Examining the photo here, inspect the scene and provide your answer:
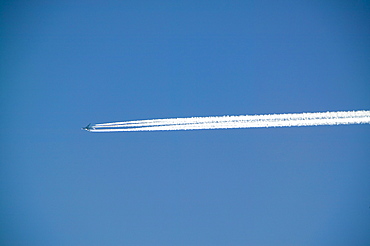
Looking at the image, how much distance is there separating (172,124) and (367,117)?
10.1m

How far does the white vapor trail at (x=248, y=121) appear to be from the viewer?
10.5m

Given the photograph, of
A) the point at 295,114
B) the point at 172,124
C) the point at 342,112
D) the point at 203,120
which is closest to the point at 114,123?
the point at 172,124

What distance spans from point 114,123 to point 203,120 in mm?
5552

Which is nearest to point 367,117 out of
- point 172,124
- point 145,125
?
point 172,124

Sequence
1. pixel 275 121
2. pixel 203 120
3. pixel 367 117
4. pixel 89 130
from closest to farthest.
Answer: pixel 367 117 < pixel 275 121 < pixel 203 120 < pixel 89 130

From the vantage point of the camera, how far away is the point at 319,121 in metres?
10.7

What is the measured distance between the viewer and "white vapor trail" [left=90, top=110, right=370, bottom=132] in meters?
10.5

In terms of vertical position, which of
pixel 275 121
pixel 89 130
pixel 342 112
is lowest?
pixel 89 130

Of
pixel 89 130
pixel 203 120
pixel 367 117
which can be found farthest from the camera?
pixel 89 130

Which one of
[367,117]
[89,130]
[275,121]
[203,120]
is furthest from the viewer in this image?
[89,130]

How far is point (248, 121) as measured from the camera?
1145 cm

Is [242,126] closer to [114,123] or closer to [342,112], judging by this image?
[342,112]

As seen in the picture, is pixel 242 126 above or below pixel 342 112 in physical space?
below

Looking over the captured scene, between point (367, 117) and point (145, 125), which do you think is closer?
point (367, 117)
